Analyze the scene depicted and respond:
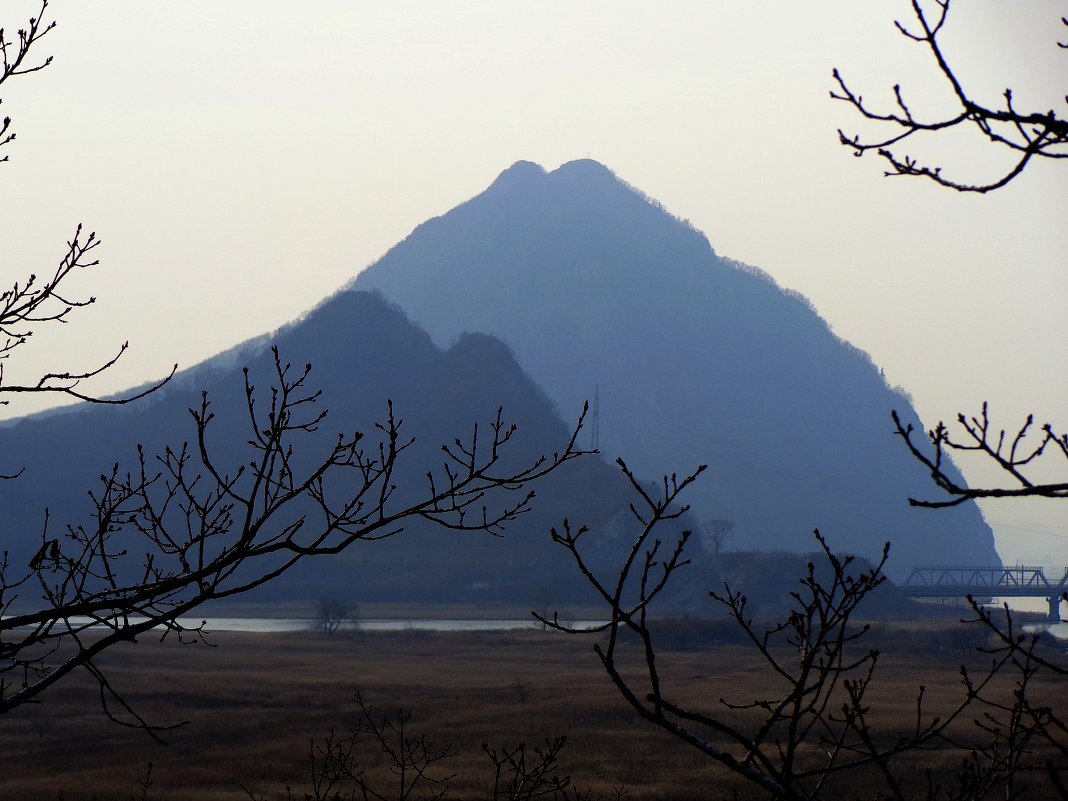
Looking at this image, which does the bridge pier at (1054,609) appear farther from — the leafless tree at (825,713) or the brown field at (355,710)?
the brown field at (355,710)

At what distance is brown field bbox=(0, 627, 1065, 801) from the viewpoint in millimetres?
36375

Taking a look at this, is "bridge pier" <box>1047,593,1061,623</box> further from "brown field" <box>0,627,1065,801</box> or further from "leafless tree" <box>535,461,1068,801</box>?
"brown field" <box>0,627,1065,801</box>

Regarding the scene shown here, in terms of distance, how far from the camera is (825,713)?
5197 cm

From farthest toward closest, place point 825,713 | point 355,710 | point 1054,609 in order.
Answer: point 1054,609 < point 355,710 < point 825,713

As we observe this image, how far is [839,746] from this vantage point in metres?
6.20

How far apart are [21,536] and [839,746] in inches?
7905

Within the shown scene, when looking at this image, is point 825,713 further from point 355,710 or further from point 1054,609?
point 1054,609

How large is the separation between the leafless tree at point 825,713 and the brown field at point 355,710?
1790 mm

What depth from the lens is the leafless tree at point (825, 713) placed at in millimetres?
4742

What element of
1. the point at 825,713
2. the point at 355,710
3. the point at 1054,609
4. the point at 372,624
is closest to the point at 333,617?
the point at 372,624

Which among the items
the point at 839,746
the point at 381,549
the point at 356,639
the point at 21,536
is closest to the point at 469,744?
the point at 839,746

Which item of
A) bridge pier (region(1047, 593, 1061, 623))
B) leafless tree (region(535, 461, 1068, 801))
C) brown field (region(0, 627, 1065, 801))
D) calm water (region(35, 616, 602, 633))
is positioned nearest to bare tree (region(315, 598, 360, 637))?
calm water (region(35, 616, 602, 633))

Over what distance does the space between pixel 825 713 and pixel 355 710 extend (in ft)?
64.9

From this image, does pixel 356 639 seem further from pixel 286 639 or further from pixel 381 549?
pixel 381 549
